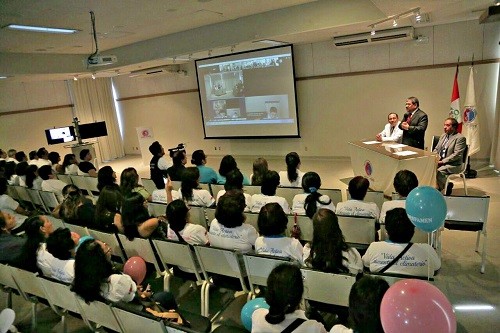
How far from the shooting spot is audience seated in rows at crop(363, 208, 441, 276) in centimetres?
225

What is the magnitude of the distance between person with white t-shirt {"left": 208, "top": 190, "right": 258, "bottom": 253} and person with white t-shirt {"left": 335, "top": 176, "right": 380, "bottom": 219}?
3.34 feet

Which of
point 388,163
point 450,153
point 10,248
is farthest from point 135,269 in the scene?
point 450,153

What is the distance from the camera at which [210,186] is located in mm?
4766

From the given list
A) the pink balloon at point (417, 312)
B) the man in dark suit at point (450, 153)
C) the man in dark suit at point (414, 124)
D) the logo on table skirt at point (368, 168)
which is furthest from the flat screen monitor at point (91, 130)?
the pink balloon at point (417, 312)

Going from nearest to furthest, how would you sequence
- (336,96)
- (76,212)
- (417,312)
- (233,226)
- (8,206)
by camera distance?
(417,312), (233,226), (76,212), (8,206), (336,96)

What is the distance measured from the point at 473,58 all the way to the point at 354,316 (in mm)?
6990

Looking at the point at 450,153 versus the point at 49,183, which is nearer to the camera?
the point at 450,153

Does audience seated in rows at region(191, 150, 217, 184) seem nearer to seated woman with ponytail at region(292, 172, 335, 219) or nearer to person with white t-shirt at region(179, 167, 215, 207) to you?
person with white t-shirt at region(179, 167, 215, 207)

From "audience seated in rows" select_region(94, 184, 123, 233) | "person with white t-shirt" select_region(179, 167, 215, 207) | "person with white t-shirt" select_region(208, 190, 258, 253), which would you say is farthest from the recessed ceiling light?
"person with white t-shirt" select_region(208, 190, 258, 253)

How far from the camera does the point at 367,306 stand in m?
1.53

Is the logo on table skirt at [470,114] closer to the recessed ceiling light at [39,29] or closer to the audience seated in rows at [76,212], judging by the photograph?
the audience seated in rows at [76,212]

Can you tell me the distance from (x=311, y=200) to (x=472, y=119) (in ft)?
16.6

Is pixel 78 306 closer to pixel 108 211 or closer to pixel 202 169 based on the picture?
pixel 108 211

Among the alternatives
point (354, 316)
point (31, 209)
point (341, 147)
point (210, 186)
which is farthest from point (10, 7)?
point (341, 147)
